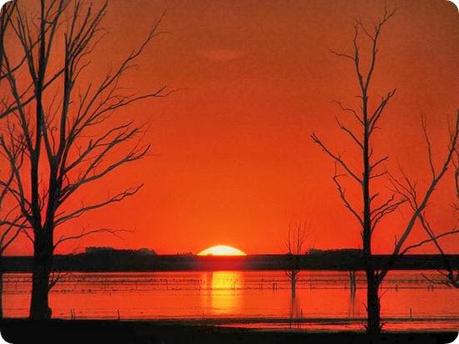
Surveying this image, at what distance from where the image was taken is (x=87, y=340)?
1010cm

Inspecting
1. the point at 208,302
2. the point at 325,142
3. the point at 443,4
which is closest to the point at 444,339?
the point at 325,142

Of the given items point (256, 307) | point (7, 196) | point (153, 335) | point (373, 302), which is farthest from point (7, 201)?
point (256, 307)

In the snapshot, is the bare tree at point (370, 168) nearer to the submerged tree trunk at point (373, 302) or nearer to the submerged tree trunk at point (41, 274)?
the submerged tree trunk at point (373, 302)

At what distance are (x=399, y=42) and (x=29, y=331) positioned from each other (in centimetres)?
568

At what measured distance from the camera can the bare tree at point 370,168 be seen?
11438 millimetres

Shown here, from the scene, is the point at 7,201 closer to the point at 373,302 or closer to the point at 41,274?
the point at 41,274

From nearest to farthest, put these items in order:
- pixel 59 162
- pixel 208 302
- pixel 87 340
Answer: pixel 87 340 → pixel 59 162 → pixel 208 302

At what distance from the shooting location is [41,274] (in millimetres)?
11398

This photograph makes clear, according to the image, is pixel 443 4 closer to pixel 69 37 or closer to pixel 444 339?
pixel 444 339

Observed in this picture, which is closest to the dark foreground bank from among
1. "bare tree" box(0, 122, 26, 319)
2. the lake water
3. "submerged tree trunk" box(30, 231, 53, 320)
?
"submerged tree trunk" box(30, 231, 53, 320)

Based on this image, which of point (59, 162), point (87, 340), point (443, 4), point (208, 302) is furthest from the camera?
point (208, 302)

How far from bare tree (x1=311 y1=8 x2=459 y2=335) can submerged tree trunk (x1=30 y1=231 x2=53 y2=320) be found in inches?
145

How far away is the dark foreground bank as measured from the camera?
10.2 metres

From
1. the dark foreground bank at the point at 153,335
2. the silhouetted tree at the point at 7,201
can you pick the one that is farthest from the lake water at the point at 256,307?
the dark foreground bank at the point at 153,335
